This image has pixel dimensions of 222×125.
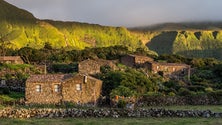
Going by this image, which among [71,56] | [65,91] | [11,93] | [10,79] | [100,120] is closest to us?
[100,120]

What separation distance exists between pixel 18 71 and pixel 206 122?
60920mm

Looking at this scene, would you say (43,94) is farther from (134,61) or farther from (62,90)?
(134,61)

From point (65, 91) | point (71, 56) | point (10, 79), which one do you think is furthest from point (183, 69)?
point (65, 91)

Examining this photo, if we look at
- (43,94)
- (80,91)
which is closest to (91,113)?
(80,91)

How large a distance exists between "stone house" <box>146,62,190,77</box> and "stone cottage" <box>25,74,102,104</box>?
4754cm

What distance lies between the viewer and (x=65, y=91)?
55.8 meters

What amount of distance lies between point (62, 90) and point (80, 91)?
240cm

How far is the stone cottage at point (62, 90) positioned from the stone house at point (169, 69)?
47538 millimetres

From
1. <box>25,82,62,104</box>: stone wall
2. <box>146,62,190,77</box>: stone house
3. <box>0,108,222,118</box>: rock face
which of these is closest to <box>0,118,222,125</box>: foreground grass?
<box>0,108,222,118</box>: rock face

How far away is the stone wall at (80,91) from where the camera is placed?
55594 millimetres

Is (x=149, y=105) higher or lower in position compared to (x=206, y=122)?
lower

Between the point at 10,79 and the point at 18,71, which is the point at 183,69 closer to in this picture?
the point at 18,71

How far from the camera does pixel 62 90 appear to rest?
183 ft

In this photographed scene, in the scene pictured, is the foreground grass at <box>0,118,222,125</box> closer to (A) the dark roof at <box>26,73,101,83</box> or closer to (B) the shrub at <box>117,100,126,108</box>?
(B) the shrub at <box>117,100,126,108</box>
